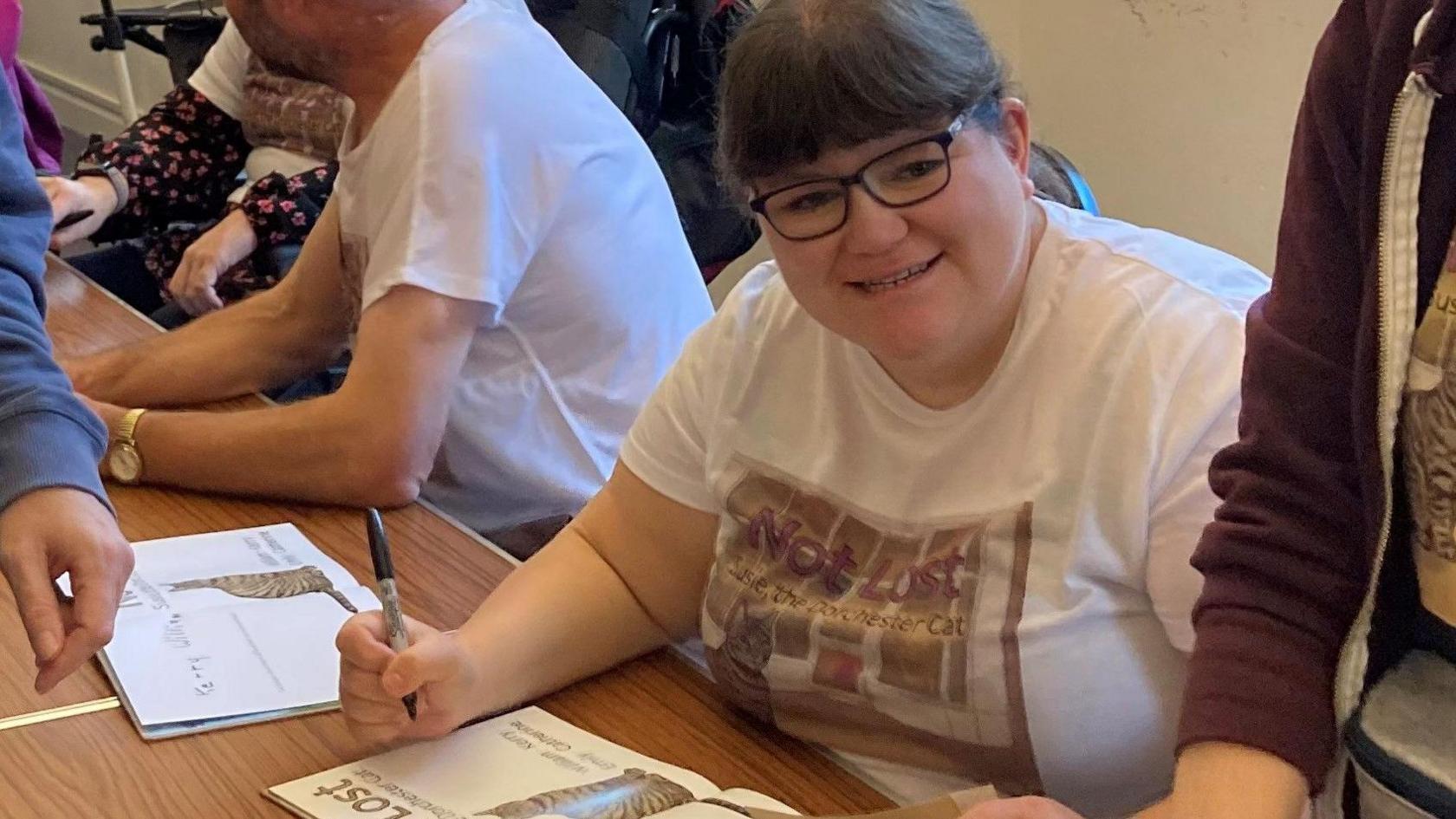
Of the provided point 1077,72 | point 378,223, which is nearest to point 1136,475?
point 378,223

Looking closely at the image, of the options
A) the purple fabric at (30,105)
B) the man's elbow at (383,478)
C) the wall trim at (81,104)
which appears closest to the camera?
the man's elbow at (383,478)

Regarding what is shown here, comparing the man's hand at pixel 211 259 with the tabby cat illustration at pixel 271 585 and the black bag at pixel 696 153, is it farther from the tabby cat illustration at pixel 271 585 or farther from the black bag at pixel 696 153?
the tabby cat illustration at pixel 271 585

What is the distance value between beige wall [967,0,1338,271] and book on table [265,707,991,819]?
117 cm

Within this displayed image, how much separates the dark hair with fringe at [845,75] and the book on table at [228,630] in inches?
21.2

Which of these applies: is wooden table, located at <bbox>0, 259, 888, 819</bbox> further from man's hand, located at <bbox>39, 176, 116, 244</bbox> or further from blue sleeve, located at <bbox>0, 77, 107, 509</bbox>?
man's hand, located at <bbox>39, 176, 116, 244</bbox>

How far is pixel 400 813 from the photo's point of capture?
0.96m

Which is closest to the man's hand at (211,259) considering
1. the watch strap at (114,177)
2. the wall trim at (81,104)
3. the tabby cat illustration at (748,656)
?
the watch strap at (114,177)

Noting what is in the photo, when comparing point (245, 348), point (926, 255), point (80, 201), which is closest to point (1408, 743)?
point (926, 255)

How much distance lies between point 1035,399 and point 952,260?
11 cm

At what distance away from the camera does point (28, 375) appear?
1.04 meters

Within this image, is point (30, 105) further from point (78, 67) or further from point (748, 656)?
point (78, 67)

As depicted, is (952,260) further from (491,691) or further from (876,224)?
(491,691)

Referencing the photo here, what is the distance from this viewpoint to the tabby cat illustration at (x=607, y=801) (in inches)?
37.4

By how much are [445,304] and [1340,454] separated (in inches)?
38.4
